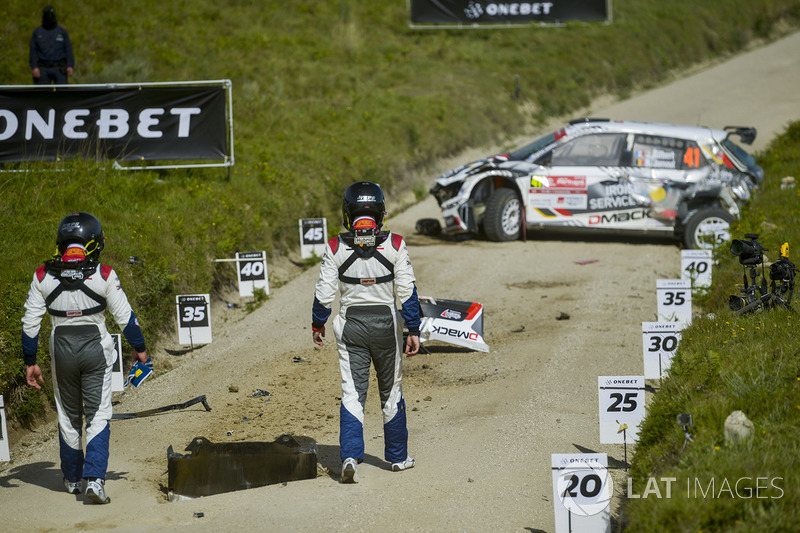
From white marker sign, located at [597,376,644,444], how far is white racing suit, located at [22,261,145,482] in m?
3.59

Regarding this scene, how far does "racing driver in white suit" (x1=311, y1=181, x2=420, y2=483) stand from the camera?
616cm

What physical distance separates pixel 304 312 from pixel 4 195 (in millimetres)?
4290

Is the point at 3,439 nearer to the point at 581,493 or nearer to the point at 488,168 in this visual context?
the point at 581,493

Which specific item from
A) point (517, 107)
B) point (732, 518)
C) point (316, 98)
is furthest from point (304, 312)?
point (517, 107)

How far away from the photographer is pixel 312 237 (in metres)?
12.9

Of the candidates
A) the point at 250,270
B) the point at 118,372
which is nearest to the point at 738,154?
the point at 250,270

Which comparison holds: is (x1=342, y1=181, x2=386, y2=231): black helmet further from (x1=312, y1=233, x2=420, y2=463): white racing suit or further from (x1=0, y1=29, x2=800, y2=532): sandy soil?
(x1=0, y1=29, x2=800, y2=532): sandy soil

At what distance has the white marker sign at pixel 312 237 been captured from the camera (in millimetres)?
12750

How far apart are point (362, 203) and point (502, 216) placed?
26.1 ft

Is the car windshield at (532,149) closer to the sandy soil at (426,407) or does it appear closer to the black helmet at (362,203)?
the sandy soil at (426,407)

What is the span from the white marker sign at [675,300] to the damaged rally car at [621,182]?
4.20 metres

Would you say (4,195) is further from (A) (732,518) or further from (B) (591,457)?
(A) (732,518)

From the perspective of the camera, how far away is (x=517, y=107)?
24.0 meters

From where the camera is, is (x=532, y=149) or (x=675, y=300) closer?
(x=675, y=300)
